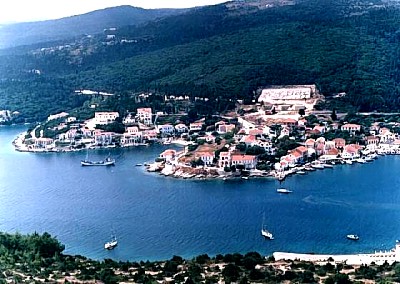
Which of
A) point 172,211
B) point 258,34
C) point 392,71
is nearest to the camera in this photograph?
point 172,211

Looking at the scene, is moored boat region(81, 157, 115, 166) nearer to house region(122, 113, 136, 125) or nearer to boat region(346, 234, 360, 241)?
house region(122, 113, 136, 125)

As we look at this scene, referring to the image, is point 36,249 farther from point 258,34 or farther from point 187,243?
point 258,34

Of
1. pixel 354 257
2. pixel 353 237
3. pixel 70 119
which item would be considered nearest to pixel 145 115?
pixel 70 119

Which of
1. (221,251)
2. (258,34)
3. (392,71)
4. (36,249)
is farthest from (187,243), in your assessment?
(258,34)

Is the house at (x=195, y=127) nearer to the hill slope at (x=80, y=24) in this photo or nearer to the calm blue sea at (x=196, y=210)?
the calm blue sea at (x=196, y=210)

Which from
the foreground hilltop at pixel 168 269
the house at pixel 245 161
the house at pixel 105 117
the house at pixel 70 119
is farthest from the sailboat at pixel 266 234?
the house at pixel 70 119

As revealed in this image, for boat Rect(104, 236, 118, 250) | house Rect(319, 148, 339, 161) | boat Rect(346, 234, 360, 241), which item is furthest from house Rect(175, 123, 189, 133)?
boat Rect(346, 234, 360, 241)
